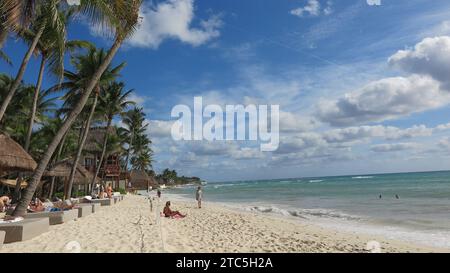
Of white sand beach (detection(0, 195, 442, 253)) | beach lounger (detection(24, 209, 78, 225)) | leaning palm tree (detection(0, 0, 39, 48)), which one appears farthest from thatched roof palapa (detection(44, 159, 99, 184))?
leaning palm tree (detection(0, 0, 39, 48))


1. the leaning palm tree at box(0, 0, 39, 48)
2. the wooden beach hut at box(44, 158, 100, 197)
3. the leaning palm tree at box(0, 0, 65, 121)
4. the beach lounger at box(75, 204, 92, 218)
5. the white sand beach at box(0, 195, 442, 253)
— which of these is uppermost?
the leaning palm tree at box(0, 0, 65, 121)

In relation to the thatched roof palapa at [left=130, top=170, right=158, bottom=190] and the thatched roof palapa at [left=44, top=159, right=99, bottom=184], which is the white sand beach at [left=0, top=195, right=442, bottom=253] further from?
the thatched roof palapa at [left=130, top=170, right=158, bottom=190]

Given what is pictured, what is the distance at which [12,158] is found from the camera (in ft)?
36.0

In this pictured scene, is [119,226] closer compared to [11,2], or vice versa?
[11,2]

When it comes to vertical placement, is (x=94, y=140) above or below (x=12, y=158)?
above

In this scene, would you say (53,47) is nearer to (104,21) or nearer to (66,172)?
(104,21)

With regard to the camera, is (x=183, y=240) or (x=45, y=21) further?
(x=45, y=21)

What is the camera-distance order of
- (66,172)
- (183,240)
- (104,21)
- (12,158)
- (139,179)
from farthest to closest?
(139,179)
(66,172)
(12,158)
(104,21)
(183,240)

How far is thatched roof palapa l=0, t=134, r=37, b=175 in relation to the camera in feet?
35.4

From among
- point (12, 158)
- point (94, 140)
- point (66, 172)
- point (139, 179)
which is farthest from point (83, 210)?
point (139, 179)
